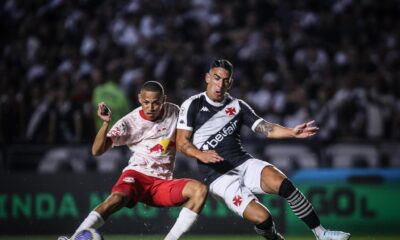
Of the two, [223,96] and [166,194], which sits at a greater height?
[223,96]

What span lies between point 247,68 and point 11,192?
581 cm

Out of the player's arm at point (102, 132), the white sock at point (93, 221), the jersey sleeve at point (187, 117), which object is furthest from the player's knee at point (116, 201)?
the jersey sleeve at point (187, 117)

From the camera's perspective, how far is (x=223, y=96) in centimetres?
1005

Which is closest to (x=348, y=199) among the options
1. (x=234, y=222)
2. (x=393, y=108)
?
(x=234, y=222)

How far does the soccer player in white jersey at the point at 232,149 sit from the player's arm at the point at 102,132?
2.78 ft

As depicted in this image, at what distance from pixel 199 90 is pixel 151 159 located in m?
7.24

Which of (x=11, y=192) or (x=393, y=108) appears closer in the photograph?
(x=11, y=192)

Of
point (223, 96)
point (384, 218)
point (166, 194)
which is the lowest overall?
point (384, 218)

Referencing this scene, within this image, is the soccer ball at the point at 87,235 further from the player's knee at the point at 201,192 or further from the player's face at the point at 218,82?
the player's face at the point at 218,82

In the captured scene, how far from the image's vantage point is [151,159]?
32.6 feet

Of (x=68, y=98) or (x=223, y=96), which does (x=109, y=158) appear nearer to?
(x=68, y=98)

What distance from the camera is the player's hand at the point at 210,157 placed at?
9.08m

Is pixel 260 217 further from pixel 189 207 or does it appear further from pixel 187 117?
pixel 187 117

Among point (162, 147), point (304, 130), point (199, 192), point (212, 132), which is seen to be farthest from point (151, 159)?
point (304, 130)
